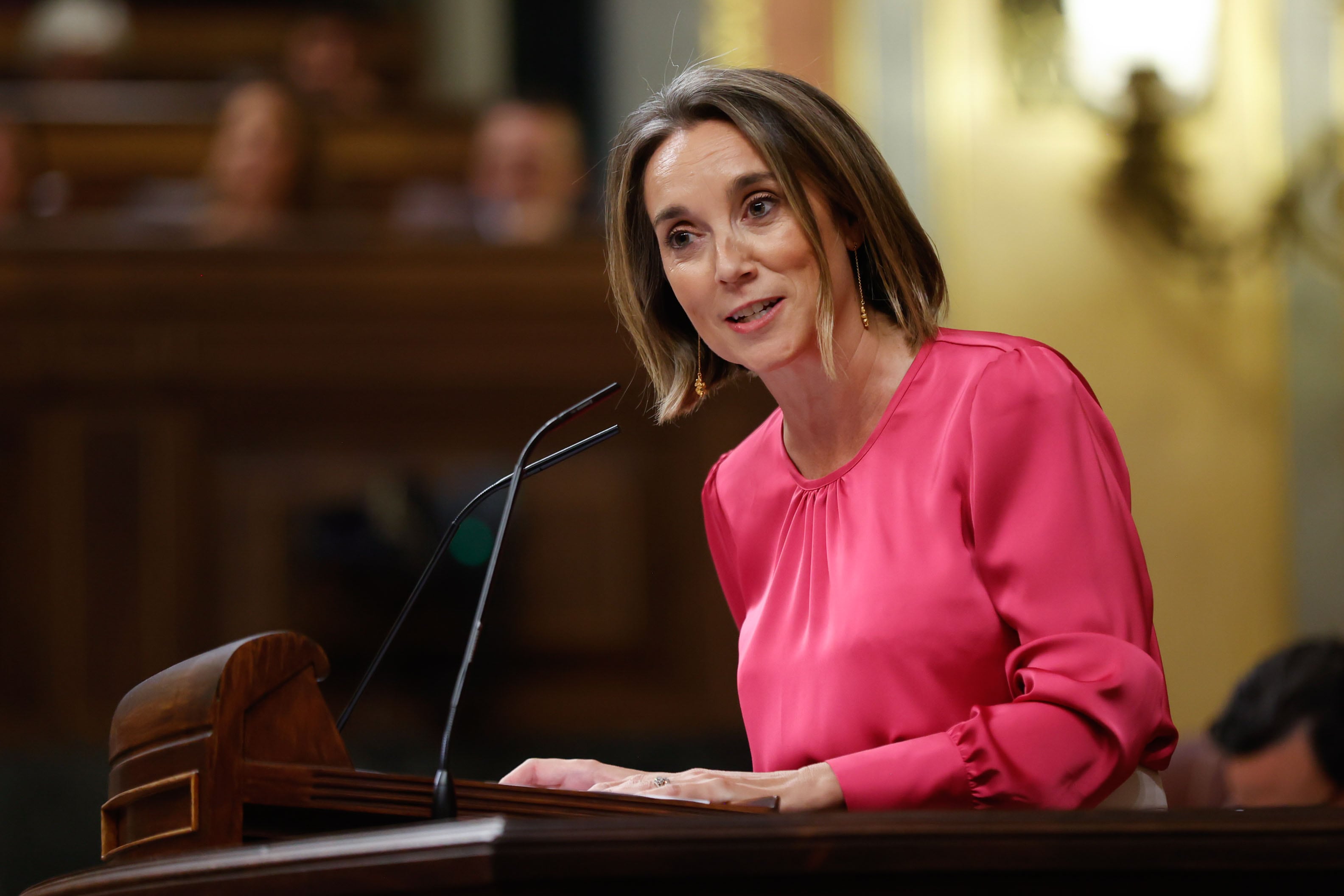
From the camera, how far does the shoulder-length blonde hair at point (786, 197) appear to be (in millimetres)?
1521

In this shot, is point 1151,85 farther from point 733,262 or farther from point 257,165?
point 733,262

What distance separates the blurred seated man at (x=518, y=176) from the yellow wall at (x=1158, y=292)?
3.73 ft

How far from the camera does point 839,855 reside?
938 mm

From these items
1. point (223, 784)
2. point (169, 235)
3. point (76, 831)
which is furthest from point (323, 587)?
point (223, 784)

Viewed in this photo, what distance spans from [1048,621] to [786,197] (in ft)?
1.56

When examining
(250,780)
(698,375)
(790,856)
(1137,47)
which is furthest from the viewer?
(1137,47)

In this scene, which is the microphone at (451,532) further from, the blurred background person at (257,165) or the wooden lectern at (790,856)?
the blurred background person at (257,165)

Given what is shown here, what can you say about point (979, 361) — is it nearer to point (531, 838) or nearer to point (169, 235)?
point (531, 838)

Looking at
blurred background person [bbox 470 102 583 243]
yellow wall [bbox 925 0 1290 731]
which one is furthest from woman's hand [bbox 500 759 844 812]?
yellow wall [bbox 925 0 1290 731]

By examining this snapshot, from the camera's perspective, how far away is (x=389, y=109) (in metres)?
5.34

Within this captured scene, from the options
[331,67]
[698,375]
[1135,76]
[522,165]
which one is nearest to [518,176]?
[522,165]

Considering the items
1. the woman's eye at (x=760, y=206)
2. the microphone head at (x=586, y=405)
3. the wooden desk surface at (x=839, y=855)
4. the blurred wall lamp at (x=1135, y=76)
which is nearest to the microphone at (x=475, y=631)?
the microphone head at (x=586, y=405)

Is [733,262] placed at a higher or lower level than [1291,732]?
higher

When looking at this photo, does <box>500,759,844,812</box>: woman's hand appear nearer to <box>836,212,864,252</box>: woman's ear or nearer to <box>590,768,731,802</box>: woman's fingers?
<box>590,768,731,802</box>: woman's fingers
